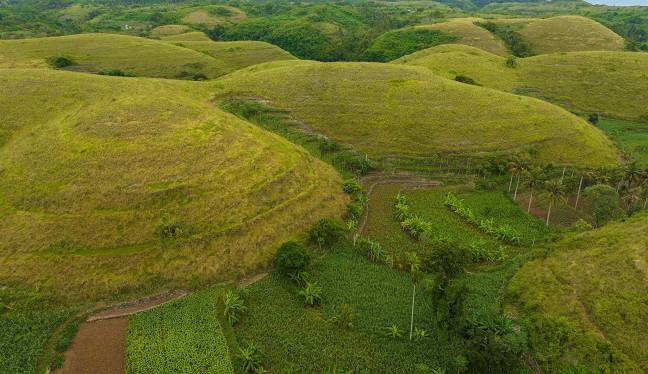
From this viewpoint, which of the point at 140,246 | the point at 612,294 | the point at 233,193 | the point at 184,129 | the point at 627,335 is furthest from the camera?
the point at 184,129

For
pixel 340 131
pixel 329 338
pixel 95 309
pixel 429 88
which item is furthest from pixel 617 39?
pixel 95 309

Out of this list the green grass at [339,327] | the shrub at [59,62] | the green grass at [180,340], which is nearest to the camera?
the green grass at [180,340]

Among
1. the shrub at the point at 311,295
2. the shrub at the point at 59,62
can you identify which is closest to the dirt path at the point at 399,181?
the shrub at the point at 311,295

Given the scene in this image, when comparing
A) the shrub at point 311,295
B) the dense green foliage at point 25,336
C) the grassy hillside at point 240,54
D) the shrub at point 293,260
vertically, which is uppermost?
the grassy hillside at point 240,54

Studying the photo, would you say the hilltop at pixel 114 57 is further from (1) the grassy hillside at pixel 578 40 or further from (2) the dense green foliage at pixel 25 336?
(1) the grassy hillside at pixel 578 40

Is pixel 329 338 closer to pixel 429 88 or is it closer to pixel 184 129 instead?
pixel 184 129

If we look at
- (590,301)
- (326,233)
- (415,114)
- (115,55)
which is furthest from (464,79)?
(115,55)

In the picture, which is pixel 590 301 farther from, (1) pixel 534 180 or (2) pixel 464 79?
(2) pixel 464 79

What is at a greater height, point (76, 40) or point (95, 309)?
point (76, 40)
